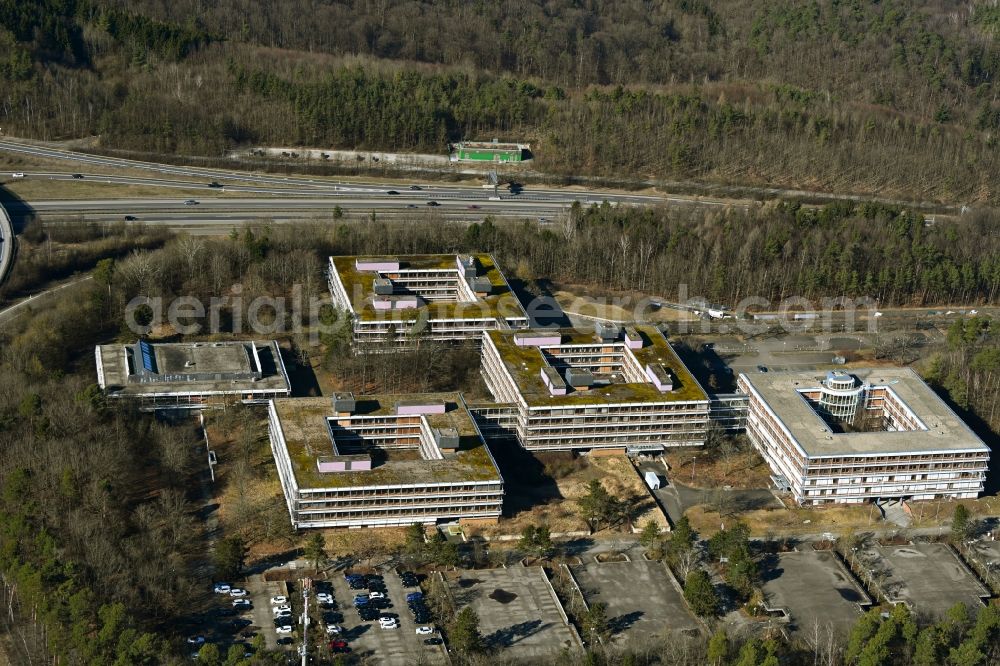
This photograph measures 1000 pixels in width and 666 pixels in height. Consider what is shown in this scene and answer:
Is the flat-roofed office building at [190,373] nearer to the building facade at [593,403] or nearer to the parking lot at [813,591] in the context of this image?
the building facade at [593,403]

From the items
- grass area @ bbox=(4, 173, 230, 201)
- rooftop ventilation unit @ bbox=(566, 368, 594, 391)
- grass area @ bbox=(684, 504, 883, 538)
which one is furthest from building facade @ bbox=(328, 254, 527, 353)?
grass area @ bbox=(4, 173, 230, 201)

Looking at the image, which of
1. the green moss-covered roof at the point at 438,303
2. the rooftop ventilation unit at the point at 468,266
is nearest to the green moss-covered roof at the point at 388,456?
the green moss-covered roof at the point at 438,303

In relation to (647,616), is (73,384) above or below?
above

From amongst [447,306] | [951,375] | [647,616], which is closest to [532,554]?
[647,616]

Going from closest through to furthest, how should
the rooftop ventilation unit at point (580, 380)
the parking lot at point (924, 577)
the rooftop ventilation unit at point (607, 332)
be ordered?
the parking lot at point (924, 577), the rooftop ventilation unit at point (580, 380), the rooftop ventilation unit at point (607, 332)

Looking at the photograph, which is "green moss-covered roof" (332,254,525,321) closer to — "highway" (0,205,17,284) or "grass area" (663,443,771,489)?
"grass area" (663,443,771,489)

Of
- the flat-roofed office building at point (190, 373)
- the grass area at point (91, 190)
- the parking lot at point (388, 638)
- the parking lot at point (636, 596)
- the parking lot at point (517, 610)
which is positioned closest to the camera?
the parking lot at point (388, 638)

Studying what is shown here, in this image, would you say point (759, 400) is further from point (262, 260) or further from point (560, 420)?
point (262, 260)
